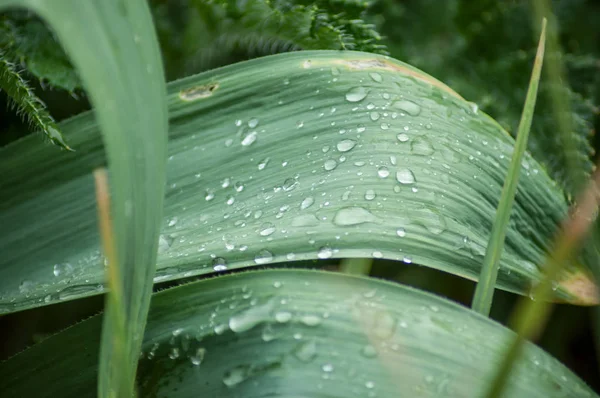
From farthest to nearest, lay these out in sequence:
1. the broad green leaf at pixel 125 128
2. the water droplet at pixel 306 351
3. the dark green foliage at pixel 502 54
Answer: the dark green foliage at pixel 502 54 < the water droplet at pixel 306 351 < the broad green leaf at pixel 125 128

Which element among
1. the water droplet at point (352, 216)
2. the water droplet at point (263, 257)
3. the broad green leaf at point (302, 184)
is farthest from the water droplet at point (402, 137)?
the water droplet at point (263, 257)

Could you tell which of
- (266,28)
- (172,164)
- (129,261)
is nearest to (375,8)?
(266,28)

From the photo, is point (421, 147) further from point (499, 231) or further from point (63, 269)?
point (63, 269)

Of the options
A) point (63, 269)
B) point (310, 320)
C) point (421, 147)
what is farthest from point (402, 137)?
point (63, 269)

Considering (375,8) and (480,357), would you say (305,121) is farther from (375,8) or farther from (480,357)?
(375,8)

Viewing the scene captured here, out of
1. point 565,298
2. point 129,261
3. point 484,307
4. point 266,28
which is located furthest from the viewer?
point 266,28

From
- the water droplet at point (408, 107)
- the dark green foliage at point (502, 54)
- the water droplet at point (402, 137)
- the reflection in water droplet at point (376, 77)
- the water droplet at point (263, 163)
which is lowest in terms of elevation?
the dark green foliage at point (502, 54)

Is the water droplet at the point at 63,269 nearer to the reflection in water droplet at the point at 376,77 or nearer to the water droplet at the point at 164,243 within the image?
the water droplet at the point at 164,243
